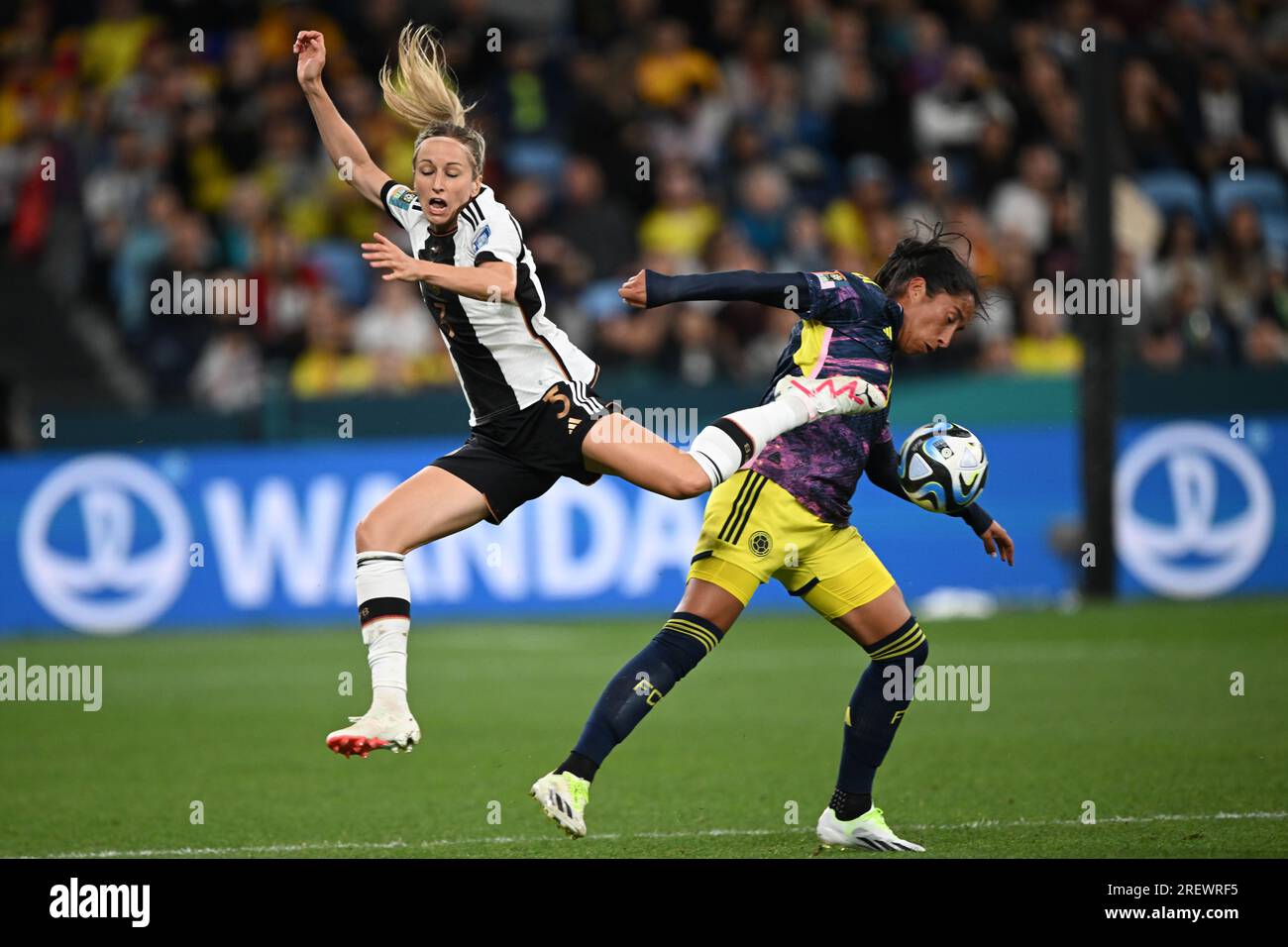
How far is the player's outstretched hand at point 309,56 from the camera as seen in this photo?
6.59 m

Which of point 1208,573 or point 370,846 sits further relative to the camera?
point 1208,573

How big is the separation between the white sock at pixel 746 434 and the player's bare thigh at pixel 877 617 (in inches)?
24.6

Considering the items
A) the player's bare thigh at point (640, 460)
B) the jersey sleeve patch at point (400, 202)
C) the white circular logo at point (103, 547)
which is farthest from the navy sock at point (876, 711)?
the white circular logo at point (103, 547)

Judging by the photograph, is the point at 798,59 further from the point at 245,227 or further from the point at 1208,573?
the point at 1208,573

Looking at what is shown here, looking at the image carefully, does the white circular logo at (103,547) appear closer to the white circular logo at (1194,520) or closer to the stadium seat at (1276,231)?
the white circular logo at (1194,520)

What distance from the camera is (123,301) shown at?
50.7 ft

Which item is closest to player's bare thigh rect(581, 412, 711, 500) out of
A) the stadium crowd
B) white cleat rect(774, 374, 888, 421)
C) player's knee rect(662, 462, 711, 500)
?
player's knee rect(662, 462, 711, 500)

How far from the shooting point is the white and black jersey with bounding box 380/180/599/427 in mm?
6109

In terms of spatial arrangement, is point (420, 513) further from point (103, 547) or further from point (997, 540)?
point (103, 547)

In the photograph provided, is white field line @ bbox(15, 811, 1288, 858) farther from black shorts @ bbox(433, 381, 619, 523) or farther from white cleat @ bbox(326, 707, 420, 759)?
black shorts @ bbox(433, 381, 619, 523)

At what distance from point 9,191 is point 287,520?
5.05m

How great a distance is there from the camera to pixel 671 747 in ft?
28.6
